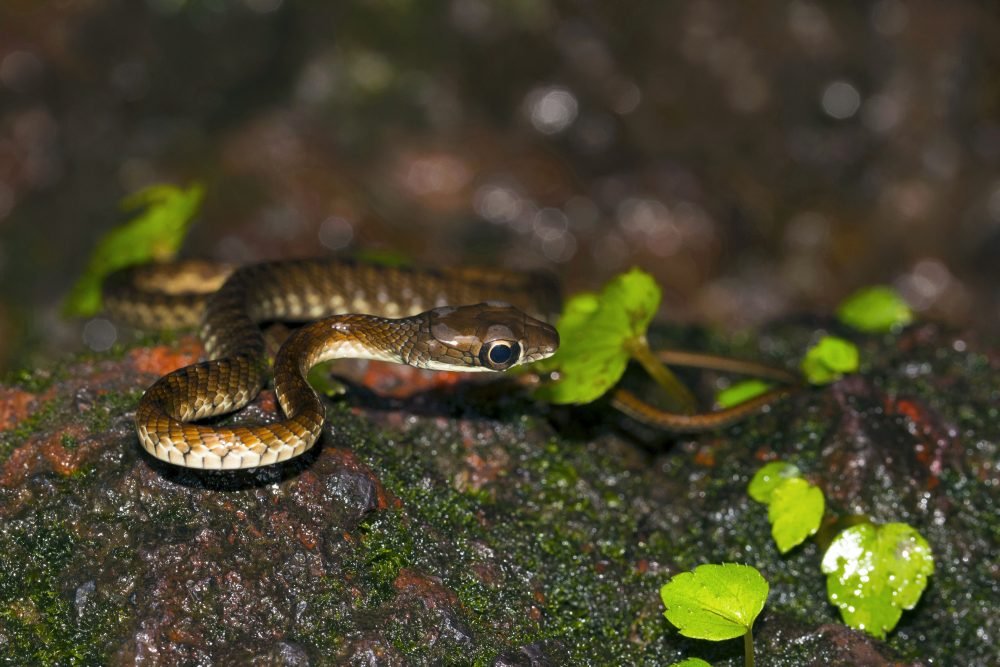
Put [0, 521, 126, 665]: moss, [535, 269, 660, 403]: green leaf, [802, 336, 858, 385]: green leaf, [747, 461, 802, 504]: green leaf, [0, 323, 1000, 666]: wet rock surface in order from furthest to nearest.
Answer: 1. [802, 336, 858, 385]: green leaf
2. [535, 269, 660, 403]: green leaf
3. [747, 461, 802, 504]: green leaf
4. [0, 323, 1000, 666]: wet rock surface
5. [0, 521, 126, 665]: moss

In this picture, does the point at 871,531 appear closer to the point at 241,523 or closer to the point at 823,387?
the point at 823,387

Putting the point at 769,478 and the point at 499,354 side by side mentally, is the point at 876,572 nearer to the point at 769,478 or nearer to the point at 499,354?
the point at 769,478

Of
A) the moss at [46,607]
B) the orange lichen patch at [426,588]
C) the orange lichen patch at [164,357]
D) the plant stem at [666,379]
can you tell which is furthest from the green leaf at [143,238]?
the orange lichen patch at [426,588]

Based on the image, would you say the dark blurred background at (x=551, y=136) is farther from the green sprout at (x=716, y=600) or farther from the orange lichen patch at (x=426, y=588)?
the green sprout at (x=716, y=600)

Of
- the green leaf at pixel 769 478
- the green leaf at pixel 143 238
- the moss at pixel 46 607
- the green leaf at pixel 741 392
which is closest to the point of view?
the moss at pixel 46 607

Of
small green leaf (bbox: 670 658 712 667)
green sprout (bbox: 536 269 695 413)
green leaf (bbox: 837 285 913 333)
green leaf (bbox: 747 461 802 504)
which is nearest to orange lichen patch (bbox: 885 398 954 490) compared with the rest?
green leaf (bbox: 747 461 802 504)

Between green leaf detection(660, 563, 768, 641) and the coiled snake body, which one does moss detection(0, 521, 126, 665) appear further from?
green leaf detection(660, 563, 768, 641)

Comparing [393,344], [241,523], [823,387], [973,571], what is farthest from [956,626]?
[241,523]
